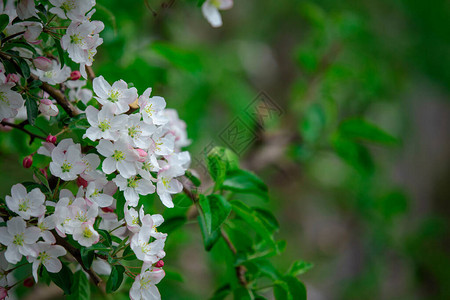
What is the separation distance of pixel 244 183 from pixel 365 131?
466 mm

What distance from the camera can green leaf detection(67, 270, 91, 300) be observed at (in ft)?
1.89

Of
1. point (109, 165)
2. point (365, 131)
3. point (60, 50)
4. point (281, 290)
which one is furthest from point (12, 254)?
point (365, 131)

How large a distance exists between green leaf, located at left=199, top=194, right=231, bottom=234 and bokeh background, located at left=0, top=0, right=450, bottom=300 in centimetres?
9

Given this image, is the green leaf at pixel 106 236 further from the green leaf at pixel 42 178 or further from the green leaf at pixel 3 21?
the green leaf at pixel 3 21

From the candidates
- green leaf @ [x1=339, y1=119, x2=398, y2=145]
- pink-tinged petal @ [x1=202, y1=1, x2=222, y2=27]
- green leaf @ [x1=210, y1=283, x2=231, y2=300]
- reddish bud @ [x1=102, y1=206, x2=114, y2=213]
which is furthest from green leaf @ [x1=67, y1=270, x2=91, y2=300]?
green leaf @ [x1=339, y1=119, x2=398, y2=145]

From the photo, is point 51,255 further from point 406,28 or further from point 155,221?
point 406,28

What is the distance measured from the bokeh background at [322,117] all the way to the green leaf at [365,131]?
0.02 meters

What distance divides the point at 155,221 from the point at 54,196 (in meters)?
0.12

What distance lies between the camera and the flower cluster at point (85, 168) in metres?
0.48

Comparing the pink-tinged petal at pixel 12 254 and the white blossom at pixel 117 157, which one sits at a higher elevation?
the white blossom at pixel 117 157

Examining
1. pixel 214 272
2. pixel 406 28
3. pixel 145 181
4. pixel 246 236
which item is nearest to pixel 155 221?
pixel 145 181

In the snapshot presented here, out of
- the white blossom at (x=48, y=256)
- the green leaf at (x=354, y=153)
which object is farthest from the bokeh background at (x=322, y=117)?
the white blossom at (x=48, y=256)

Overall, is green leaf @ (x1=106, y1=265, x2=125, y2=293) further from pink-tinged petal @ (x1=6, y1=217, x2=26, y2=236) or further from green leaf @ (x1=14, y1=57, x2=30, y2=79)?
green leaf @ (x1=14, y1=57, x2=30, y2=79)

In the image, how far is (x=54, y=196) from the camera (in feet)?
1.69
